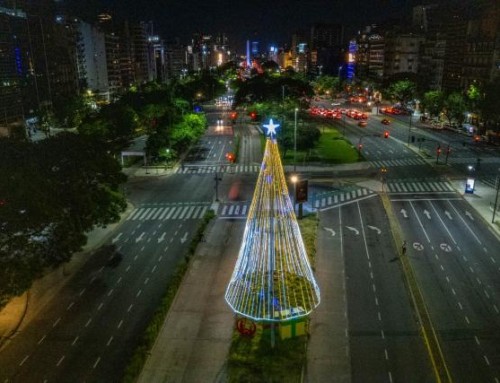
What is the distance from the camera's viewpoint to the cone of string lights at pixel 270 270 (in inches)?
1201

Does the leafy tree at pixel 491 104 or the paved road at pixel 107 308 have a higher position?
the leafy tree at pixel 491 104

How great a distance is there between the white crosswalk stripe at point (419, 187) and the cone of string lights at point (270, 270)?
3530cm

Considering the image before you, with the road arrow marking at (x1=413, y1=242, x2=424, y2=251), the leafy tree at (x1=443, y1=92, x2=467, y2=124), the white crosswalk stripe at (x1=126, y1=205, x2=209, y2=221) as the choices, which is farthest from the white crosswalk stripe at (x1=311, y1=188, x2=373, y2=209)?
the leafy tree at (x1=443, y1=92, x2=467, y2=124)

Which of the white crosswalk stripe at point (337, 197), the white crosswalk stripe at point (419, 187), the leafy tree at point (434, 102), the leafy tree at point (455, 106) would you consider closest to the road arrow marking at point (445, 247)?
the white crosswalk stripe at point (337, 197)

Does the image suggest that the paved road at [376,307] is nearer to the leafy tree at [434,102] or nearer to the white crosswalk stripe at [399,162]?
the white crosswalk stripe at [399,162]

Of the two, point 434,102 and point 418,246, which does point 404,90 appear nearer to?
point 434,102

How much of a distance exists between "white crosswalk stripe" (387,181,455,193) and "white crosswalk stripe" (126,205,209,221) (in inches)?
1119

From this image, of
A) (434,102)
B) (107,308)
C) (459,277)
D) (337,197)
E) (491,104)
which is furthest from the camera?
(434,102)

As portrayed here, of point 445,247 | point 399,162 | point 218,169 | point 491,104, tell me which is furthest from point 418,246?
point 491,104

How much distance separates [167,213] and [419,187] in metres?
37.6

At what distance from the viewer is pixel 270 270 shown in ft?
98.4

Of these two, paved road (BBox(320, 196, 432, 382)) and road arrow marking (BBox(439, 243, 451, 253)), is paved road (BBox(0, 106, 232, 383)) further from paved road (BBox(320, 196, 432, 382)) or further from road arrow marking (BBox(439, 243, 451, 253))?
road arrow marking (BBox(439, 243, 451, 253))

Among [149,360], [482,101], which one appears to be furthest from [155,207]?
[482,101]

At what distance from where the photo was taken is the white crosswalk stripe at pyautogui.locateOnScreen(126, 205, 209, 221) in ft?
189
